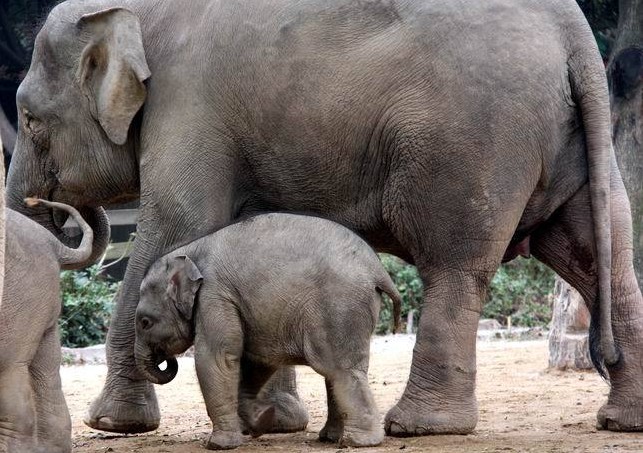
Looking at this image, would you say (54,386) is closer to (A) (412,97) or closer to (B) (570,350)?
(A) (412,97)

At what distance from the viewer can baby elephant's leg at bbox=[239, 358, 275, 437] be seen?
255 inches

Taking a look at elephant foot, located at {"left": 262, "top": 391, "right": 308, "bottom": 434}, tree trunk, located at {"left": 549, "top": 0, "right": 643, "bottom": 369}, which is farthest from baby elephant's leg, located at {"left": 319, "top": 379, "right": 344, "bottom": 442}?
tree trunk, located at {"left": 549, "top": 0, "right": 643, "bottom": 369}

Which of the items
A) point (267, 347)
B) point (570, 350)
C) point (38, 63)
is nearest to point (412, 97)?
point (267, 347)

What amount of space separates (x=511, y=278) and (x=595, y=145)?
9069 millimetres

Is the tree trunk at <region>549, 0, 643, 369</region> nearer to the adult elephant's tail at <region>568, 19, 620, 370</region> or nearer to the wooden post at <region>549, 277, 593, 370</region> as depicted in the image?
the wooden post at <region>549, 277, 593, 370</region>

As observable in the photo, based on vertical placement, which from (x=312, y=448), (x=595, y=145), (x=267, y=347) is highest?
(x=595, y=145)

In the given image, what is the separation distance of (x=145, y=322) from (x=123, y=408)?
632mm

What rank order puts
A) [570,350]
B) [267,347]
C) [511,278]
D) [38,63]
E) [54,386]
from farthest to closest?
[511,278] < [570,350] < [38,63] < [267,347] < [54,386]

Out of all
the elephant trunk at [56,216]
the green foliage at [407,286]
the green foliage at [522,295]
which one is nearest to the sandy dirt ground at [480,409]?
the elephant trunk at [56,216]

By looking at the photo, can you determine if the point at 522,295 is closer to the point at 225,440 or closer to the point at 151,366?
the point at 151,366

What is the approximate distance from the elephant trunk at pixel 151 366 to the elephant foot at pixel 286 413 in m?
0.66

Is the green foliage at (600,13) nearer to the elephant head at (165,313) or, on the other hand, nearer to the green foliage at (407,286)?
the green foliage at (407,286)

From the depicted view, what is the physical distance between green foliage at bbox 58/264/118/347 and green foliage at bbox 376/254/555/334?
2926 millimetres

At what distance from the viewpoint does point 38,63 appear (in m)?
7.36
